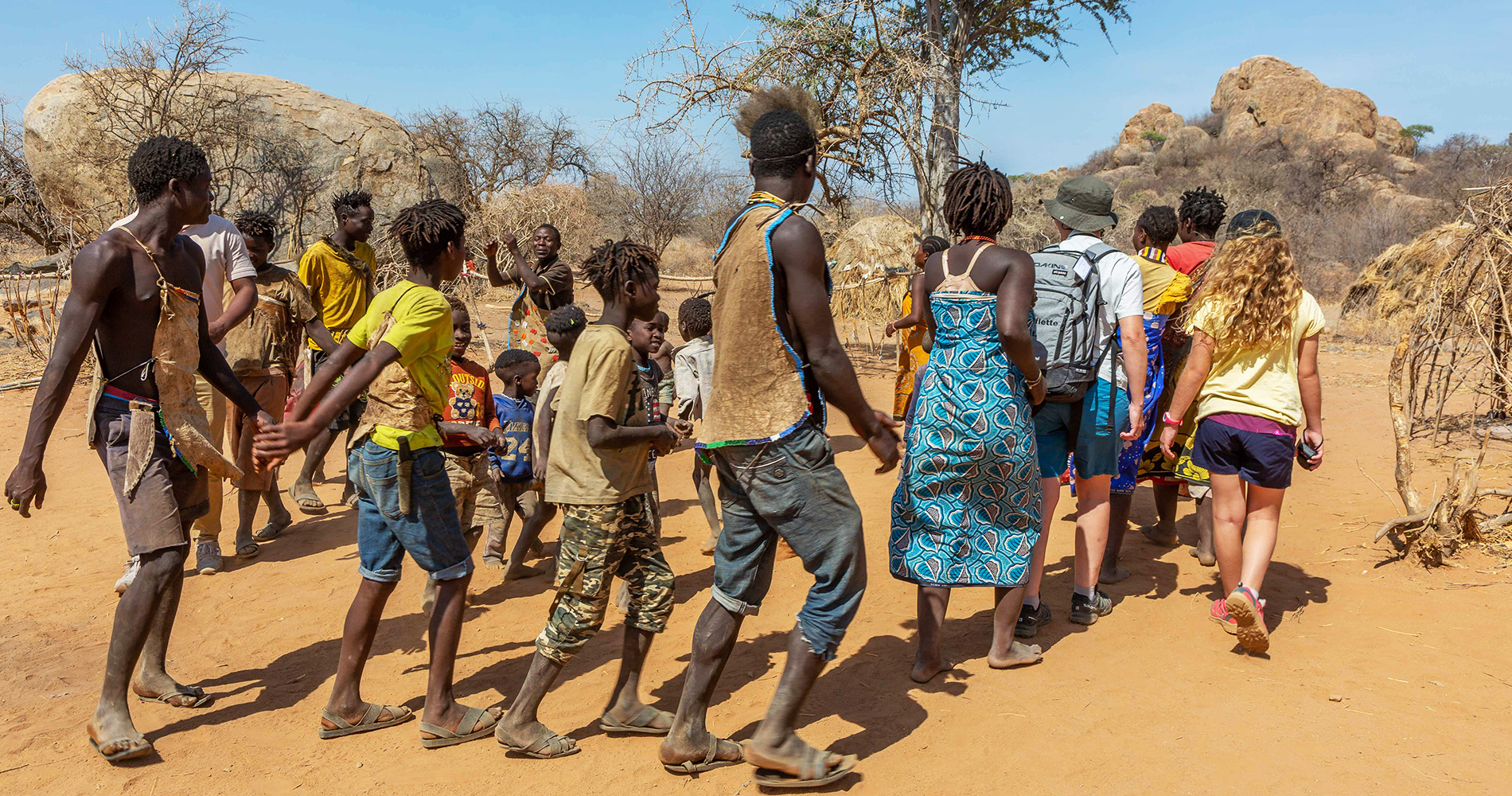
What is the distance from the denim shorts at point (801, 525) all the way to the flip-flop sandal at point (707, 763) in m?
0.48

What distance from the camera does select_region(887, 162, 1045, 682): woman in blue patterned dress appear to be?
3.32 metres

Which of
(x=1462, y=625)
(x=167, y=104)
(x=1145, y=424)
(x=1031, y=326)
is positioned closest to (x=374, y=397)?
(x=1031, y=326)

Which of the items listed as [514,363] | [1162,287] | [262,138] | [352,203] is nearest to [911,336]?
[1162,287]

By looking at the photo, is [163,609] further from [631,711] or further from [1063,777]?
[1063,777]

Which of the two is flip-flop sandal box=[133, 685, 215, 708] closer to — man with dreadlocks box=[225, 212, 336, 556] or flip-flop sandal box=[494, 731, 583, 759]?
flip-flop sandal box=[494, 731, 583, 759]

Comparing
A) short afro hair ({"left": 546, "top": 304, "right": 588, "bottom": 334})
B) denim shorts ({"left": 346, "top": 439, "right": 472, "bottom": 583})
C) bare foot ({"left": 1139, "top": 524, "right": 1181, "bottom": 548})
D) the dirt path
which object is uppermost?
short afro hair ({"left": 546, "top": 304, "right": 588, "bottom": 334})

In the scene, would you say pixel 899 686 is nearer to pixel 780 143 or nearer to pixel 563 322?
pixel 563 322

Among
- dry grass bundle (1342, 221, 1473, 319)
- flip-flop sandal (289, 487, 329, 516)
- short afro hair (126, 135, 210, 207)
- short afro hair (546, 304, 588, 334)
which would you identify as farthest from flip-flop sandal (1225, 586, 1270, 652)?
dry grass bundle (1342, 221, 1473, 319)

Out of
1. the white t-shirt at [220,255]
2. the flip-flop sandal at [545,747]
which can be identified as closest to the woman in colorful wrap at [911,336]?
the flip-flop sandal at [545,747]

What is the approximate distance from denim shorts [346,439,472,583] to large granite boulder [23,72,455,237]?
534 inches

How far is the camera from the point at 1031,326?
146 inches

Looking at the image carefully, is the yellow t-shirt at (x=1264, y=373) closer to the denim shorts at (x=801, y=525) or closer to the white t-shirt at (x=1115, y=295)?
the white t-shirt at (x=1115, y=295)

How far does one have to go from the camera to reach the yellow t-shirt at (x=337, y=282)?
593 cm

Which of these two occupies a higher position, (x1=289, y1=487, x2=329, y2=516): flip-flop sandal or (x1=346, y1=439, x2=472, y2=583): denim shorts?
(x1=346, y1=439, x2=472, y2=583): denim shorts
